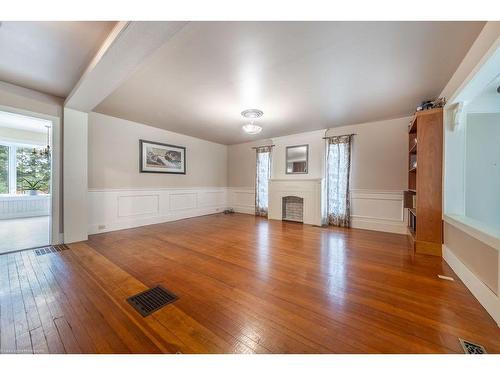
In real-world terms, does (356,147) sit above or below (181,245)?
above

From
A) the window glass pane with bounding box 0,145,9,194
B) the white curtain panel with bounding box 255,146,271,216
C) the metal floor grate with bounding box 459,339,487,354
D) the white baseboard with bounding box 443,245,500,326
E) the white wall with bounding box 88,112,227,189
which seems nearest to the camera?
the metal floor grate with bounding box 459,339,487,354

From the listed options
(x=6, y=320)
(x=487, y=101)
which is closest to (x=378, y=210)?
(x=487, y=101)

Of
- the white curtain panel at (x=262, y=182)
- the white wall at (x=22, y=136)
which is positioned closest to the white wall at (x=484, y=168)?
the white curtain panel at (x=262, y=182)

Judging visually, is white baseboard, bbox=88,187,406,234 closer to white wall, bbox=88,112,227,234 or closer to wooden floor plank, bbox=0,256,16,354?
white wall, bbox=88,112,227,234

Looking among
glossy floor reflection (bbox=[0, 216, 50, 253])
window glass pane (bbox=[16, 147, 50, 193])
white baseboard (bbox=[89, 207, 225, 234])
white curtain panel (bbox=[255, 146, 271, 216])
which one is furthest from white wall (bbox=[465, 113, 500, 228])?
window glass pane (bbox=[16, 147, 50, 193])

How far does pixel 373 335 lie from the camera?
4.17ft

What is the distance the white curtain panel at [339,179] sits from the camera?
4523mm

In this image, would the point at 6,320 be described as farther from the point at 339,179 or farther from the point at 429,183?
the point at 339,179

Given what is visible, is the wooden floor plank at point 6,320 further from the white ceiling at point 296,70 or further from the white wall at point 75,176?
the white ceiling at point 296,70

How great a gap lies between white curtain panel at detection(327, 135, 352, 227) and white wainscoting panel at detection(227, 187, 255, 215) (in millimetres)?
2512

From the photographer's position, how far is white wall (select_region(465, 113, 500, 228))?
288 centimetres
